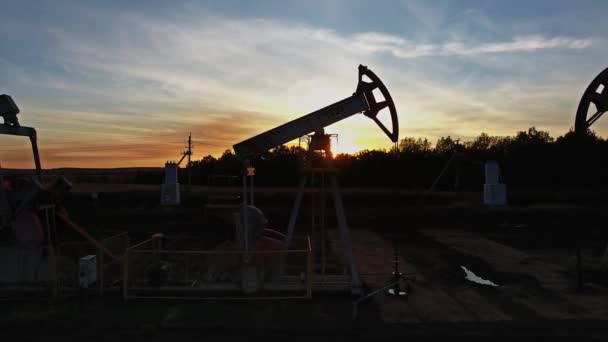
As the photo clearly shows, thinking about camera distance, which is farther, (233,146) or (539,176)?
(539,176)

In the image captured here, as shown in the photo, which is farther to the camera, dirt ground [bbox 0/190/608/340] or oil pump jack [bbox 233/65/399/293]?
oil pump jack [bbox 233/65/399/293]

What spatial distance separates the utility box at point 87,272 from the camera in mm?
9984

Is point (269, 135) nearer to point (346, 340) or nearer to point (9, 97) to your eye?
point (346, 340)

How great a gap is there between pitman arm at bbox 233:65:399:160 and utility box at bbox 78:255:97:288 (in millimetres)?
3638

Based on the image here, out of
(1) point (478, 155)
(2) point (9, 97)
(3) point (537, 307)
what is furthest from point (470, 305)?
(1) point (478, 155)

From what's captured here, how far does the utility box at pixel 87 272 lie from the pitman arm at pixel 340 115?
11.9 ft

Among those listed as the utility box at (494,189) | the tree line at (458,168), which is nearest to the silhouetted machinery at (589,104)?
the utility box at (494,189)

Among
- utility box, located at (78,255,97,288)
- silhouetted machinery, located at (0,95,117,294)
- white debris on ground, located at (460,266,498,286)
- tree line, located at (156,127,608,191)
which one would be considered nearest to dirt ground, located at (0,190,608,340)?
white debris on ground, located at (460,266,498,286)

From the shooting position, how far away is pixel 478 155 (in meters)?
68.0

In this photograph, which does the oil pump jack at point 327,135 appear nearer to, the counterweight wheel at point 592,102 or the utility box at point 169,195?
the counterweight wheel at point 592,102

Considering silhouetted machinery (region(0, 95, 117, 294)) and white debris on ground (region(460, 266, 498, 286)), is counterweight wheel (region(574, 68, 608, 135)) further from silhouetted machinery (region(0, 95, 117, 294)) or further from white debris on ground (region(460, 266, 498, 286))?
silhouetted machinery (region(0, 95, 117, 294))

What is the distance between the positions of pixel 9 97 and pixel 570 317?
11.5m

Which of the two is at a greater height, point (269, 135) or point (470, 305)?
point (269, 135)

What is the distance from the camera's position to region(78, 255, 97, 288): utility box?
9.98 m
